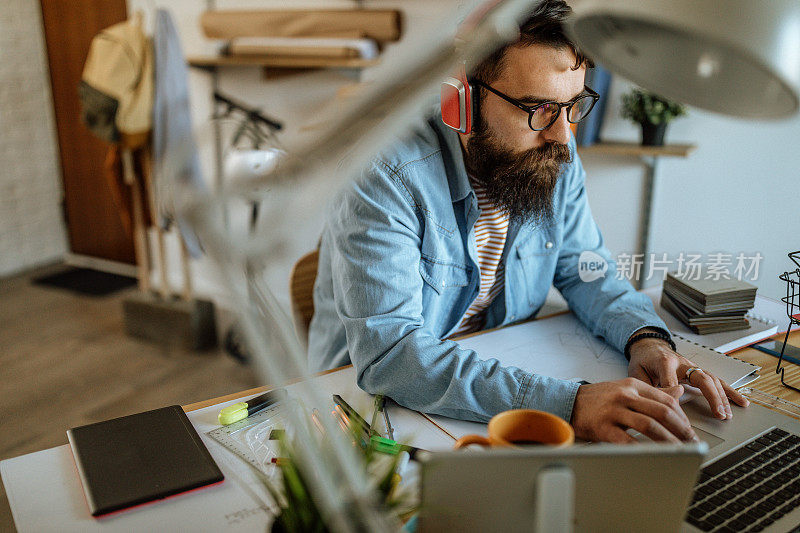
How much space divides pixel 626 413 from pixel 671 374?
0.23 m

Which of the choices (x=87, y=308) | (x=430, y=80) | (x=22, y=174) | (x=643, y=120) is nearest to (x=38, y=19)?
(x=22, y=174)

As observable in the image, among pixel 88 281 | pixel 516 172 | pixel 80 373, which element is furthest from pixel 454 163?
pixel 88 281

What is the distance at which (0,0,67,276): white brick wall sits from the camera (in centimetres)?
393

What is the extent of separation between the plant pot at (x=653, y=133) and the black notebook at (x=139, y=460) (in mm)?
1881

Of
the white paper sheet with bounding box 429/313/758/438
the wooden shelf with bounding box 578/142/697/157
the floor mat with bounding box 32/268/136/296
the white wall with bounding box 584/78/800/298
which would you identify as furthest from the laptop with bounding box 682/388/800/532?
the floor mat with bounding box 32/268/136/296

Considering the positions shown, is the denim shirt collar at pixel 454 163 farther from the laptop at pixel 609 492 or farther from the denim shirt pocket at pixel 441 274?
the laptop at pixel 609 492

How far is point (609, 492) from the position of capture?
0.67 m

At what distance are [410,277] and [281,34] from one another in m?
1.94

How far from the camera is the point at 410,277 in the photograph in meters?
1.22

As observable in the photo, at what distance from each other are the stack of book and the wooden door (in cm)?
308

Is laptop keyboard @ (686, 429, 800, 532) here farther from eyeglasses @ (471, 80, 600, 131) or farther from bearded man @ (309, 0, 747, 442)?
eyeglasses @ (471, 80, 600, 131)

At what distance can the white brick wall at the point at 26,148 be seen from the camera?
12.9 feet

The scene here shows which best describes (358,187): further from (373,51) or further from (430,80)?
(373,51)

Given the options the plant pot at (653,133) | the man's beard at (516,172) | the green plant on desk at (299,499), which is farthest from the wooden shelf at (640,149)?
the green plant on desk at (299,499)
